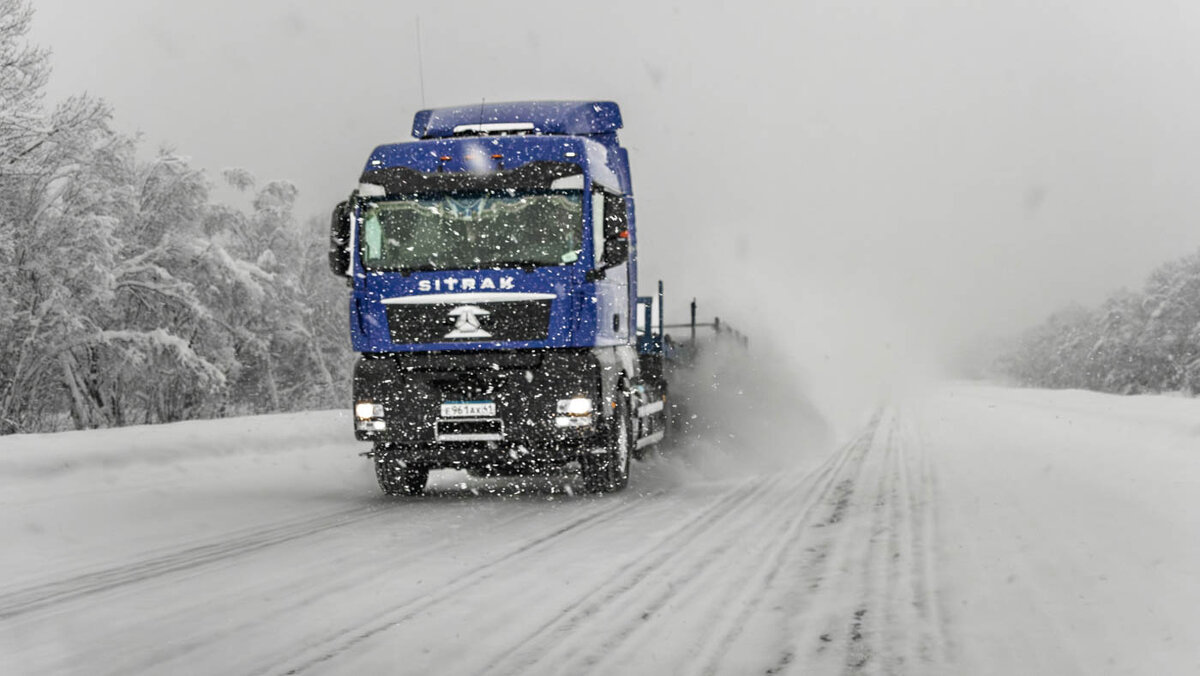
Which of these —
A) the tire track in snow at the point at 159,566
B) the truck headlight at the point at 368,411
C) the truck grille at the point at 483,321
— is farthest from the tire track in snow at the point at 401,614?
the truck headlight at the point at 368,411

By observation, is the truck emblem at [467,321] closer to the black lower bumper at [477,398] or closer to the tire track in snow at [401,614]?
the black lower bumper at [477,398]

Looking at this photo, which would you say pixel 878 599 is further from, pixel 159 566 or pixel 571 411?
pixel 571 411

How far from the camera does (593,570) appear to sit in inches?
267

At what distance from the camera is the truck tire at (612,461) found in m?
11.3

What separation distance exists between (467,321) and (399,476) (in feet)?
6.52

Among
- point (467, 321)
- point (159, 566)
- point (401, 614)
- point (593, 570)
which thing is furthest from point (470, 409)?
point (401, 614)

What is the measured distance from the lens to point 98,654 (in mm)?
4672

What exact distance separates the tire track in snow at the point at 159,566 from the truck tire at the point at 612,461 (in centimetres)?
238

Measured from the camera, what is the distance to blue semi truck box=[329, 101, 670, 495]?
34.7 ft

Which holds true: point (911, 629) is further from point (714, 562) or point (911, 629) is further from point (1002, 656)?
point (714, 562)

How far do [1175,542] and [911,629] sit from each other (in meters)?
3.63

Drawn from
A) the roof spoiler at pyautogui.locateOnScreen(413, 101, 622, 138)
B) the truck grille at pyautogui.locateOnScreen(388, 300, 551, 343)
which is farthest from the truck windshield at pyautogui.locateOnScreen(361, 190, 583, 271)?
the roof spoiler at pyautogui.locateOnScreen(413, 101, 622, 138)

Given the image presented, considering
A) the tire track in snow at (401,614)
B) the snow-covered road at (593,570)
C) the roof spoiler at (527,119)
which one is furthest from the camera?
the roof spoiler at (527,119)

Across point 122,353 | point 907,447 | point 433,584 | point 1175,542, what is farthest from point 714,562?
point 122,353
